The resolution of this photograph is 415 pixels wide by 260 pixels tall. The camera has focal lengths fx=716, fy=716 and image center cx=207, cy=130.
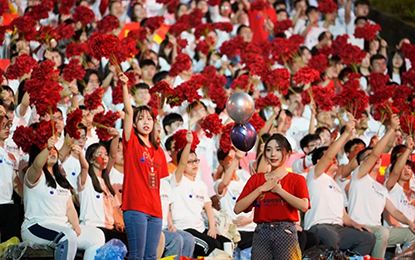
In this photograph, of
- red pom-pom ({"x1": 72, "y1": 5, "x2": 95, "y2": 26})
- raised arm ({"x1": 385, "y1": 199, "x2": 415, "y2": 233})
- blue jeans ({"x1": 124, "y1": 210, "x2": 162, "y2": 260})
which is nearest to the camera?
blue jeans ({"x1": 124, "y1": 210, "x2": 162, "y2": 260})

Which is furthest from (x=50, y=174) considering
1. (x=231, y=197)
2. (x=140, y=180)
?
(x=231, y=197)

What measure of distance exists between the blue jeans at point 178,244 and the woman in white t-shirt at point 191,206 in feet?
0.54

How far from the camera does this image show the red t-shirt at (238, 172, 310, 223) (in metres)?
4.79

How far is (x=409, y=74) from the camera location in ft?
30.8

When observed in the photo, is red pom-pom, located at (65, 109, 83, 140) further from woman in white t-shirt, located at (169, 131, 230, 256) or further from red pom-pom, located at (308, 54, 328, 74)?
red pom-pom, located at (308, 54, 328, 74)

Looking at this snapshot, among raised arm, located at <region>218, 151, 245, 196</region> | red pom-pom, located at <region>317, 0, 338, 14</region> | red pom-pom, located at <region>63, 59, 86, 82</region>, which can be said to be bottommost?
raised arm, located at <region>218, 151, 245, 196</region>

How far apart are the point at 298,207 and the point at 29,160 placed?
97.9 inches

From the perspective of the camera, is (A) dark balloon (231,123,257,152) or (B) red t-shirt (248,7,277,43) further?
(B) red t-shirt (248,7,277,43)

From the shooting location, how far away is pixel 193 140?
6609 millimetres

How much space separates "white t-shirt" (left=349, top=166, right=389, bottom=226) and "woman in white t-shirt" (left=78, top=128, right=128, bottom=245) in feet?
8.18

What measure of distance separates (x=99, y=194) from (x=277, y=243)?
2288mm

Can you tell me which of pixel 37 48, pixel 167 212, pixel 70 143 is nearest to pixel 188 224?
pixel 167 212

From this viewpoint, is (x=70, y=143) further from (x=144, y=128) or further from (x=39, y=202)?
(x=144, y=128)

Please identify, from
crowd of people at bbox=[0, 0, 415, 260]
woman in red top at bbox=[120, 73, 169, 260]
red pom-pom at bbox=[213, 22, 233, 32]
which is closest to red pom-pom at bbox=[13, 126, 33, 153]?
crowd of people at bbox=[0, 0, 415, 260]
